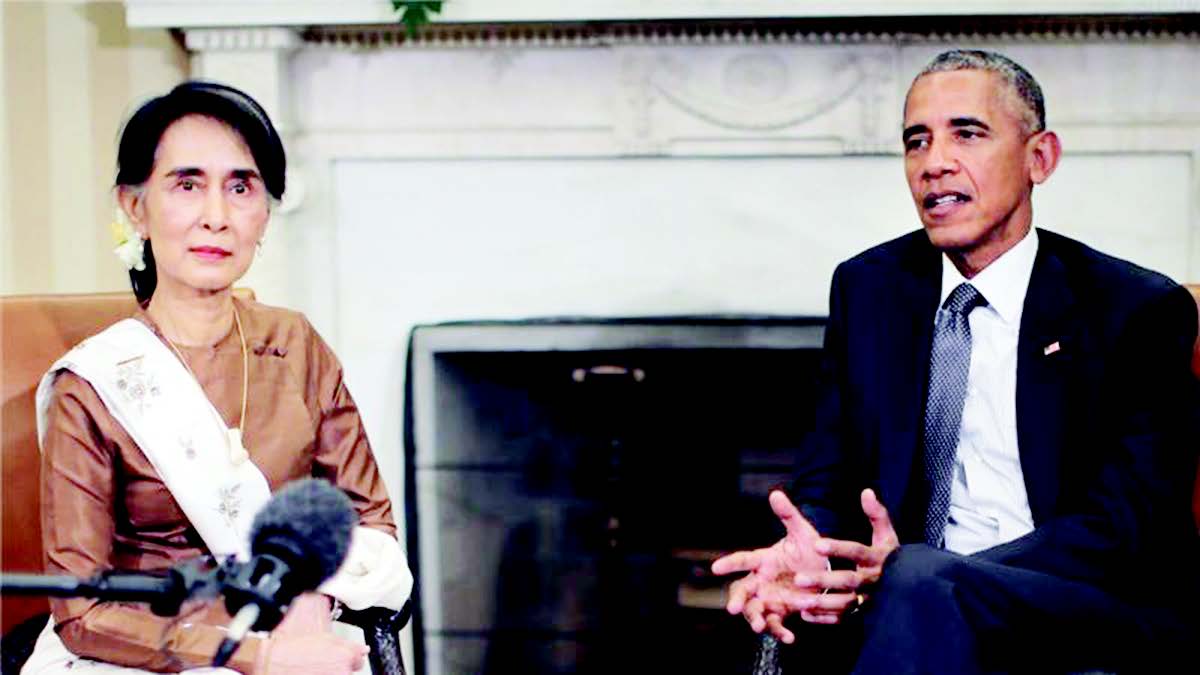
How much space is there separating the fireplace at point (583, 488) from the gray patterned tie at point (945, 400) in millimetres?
825

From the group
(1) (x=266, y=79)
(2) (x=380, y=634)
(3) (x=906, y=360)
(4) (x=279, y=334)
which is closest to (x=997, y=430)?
(3) (x=906, y=360)

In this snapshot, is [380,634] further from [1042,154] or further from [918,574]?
[1042,154]

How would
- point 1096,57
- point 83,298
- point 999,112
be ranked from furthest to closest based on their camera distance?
point 1096,57, point 83,298, point 999,112

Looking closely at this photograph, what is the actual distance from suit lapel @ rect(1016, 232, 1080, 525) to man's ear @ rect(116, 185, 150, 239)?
110cm

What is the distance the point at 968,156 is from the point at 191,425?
103cm

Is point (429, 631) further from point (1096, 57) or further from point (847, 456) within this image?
point (1096, 57)

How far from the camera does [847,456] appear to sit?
1.89 meters

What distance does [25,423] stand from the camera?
183cm

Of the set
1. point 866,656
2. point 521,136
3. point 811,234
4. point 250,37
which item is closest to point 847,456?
point 866,656

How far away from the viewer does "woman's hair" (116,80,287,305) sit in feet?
5.45

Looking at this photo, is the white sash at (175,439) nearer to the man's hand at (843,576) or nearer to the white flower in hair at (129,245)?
the white flower in hair at (129,245)

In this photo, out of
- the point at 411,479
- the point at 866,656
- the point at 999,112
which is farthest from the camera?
the point at 411,479

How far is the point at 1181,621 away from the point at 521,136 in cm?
145

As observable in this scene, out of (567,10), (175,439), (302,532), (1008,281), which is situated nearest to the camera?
(302,532)
